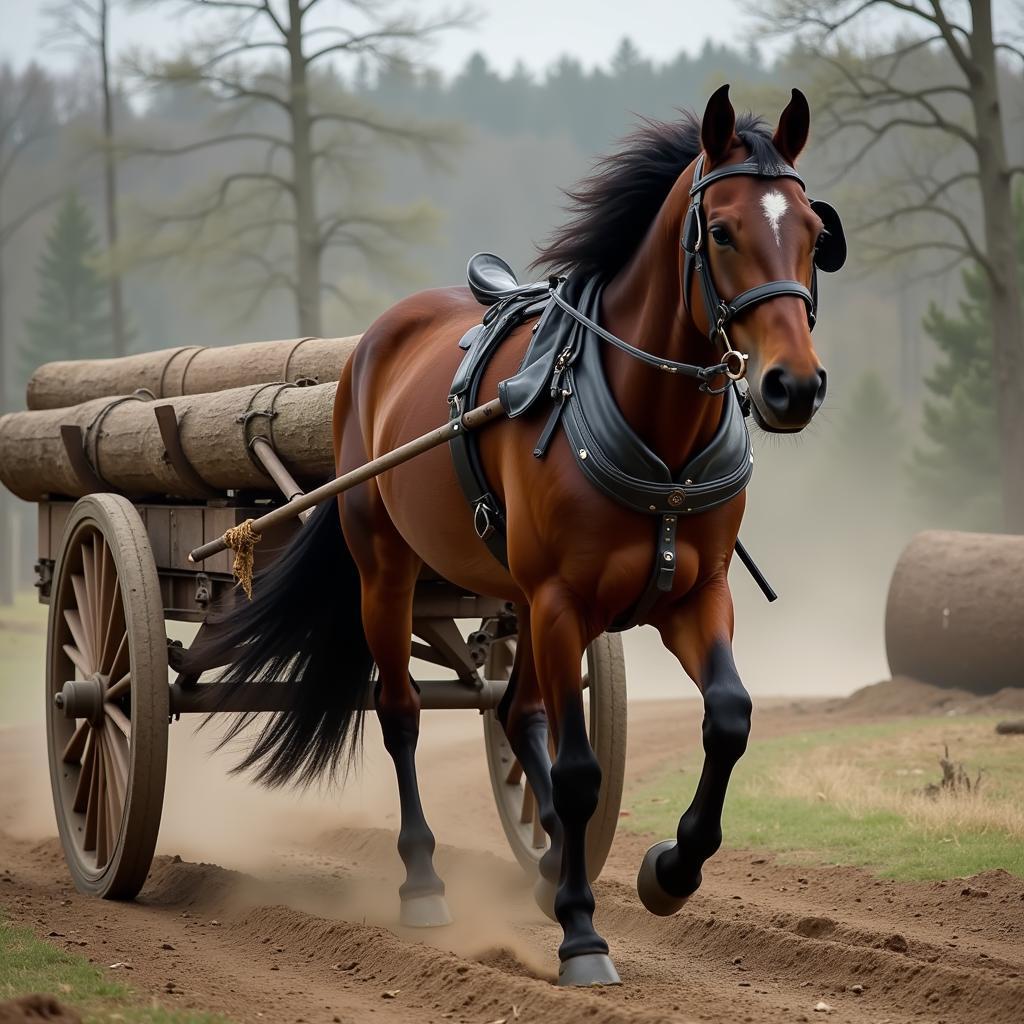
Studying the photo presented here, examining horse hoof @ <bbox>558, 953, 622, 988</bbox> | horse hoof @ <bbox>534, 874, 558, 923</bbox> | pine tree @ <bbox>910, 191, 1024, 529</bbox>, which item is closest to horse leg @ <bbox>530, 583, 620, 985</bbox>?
horse hoof @ <bbox>558, 953, 622, 988</bbox>

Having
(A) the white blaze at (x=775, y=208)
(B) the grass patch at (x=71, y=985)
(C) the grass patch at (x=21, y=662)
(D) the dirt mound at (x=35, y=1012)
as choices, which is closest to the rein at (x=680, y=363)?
(A) the white blaze at (x=775, y=208)

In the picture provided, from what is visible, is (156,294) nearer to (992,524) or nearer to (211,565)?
(992,524)

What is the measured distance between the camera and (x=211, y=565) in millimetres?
5652

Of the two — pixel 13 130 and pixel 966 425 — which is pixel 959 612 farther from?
pixel 13 130

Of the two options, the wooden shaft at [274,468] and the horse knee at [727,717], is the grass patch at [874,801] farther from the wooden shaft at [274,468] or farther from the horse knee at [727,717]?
the wooden shaft at [274,468]

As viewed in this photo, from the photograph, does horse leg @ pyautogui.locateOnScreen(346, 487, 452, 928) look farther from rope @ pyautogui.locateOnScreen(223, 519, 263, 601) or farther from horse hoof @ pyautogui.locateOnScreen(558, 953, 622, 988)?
horse hoof @ pyautogui.locateOnScreen(558, 953, 622, 988)

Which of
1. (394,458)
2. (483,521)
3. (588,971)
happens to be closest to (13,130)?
(394,458)

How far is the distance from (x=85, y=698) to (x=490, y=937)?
195 cm

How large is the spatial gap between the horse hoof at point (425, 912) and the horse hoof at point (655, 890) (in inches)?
45.3

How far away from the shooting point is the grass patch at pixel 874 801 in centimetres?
589

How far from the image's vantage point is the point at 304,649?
5.47 m

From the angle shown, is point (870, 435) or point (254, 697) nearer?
point (254, 697)

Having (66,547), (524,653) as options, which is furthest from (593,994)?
(66,547)

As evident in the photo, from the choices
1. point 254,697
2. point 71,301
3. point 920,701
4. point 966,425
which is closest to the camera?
point 254,697
